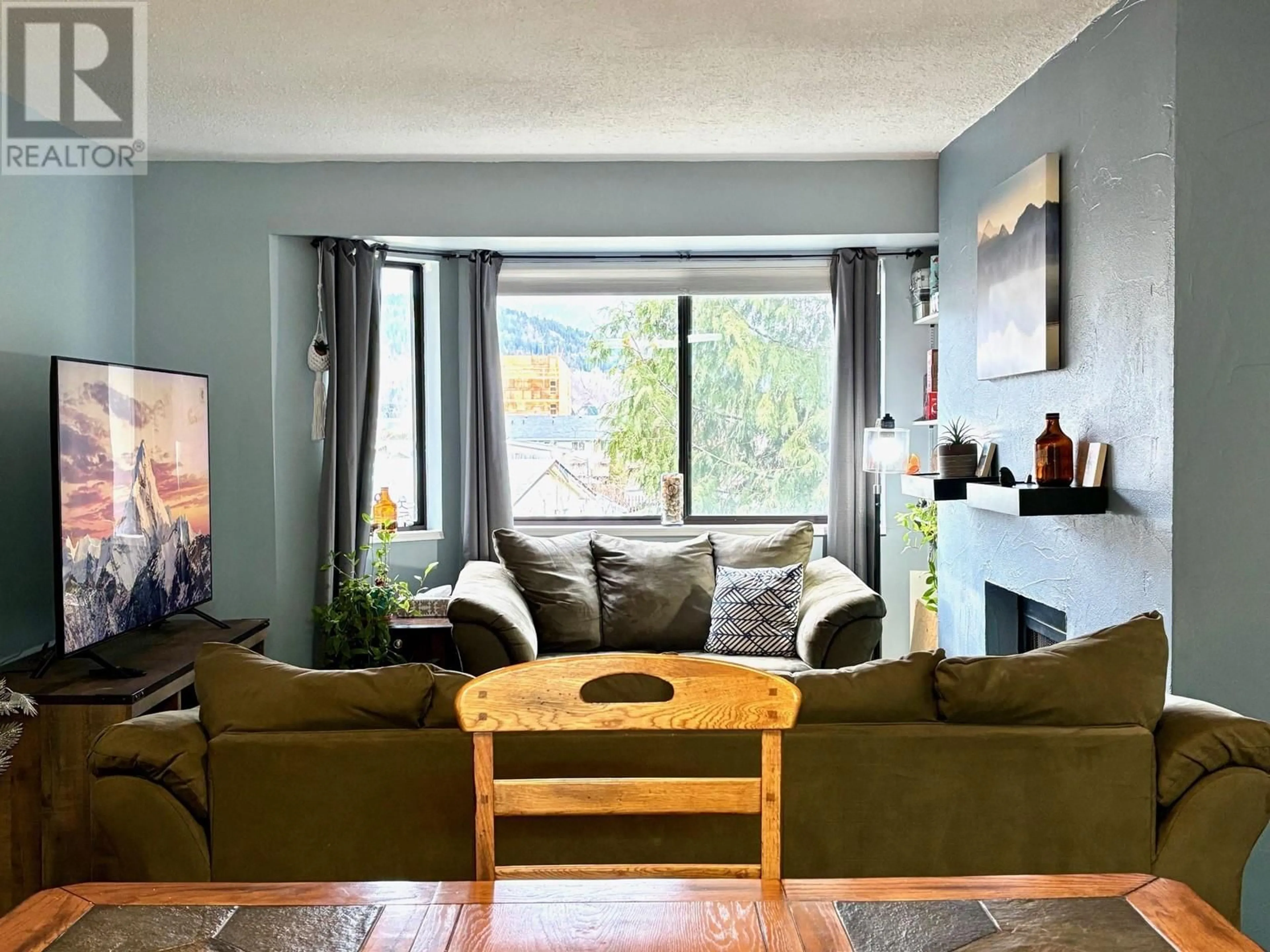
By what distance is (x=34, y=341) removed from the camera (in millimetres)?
4059

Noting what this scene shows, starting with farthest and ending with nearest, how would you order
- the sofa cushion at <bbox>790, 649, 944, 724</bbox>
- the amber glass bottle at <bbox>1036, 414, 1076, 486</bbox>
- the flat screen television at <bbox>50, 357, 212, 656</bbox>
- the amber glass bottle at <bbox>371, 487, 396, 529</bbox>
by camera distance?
the amber glass bottle at <bbox>371, 487, 396, 529</bbox> → the flat screen television at <bbox>50, 357, 212, 656</bbox> → the amber glass bottle at <bbox>1036, 414, 1076, 486</bbox> → the sofa cushion at <bbox>790, 649, 944, 724</bbox>

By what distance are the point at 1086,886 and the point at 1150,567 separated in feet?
5.74

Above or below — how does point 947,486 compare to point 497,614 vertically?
above

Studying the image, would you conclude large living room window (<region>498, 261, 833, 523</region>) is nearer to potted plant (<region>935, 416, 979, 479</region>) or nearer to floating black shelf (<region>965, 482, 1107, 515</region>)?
potted plant (<region>935, 416, 979, 479</region>)

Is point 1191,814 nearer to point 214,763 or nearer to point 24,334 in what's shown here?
point 214,763

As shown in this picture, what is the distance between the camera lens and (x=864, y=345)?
5.62m

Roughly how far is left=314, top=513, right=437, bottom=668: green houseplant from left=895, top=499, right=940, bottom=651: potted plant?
2.49m

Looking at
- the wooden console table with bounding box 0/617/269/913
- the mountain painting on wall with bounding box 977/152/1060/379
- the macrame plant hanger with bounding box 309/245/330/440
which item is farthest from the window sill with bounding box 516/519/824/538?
the wooden console table with bounding box 0/617/269/913

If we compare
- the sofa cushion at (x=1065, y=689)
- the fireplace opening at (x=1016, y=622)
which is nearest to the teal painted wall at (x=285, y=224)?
the fireplace opening at (x=1016, y=622)

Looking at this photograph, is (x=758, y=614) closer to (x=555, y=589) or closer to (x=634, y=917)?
(x=555, y=589)

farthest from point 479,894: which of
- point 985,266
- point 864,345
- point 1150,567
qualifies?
point 864,345

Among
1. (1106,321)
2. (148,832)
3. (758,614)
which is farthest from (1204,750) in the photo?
(758,614)

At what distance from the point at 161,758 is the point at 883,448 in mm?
3712

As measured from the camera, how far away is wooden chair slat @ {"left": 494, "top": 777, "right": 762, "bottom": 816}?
1580 millimetres
